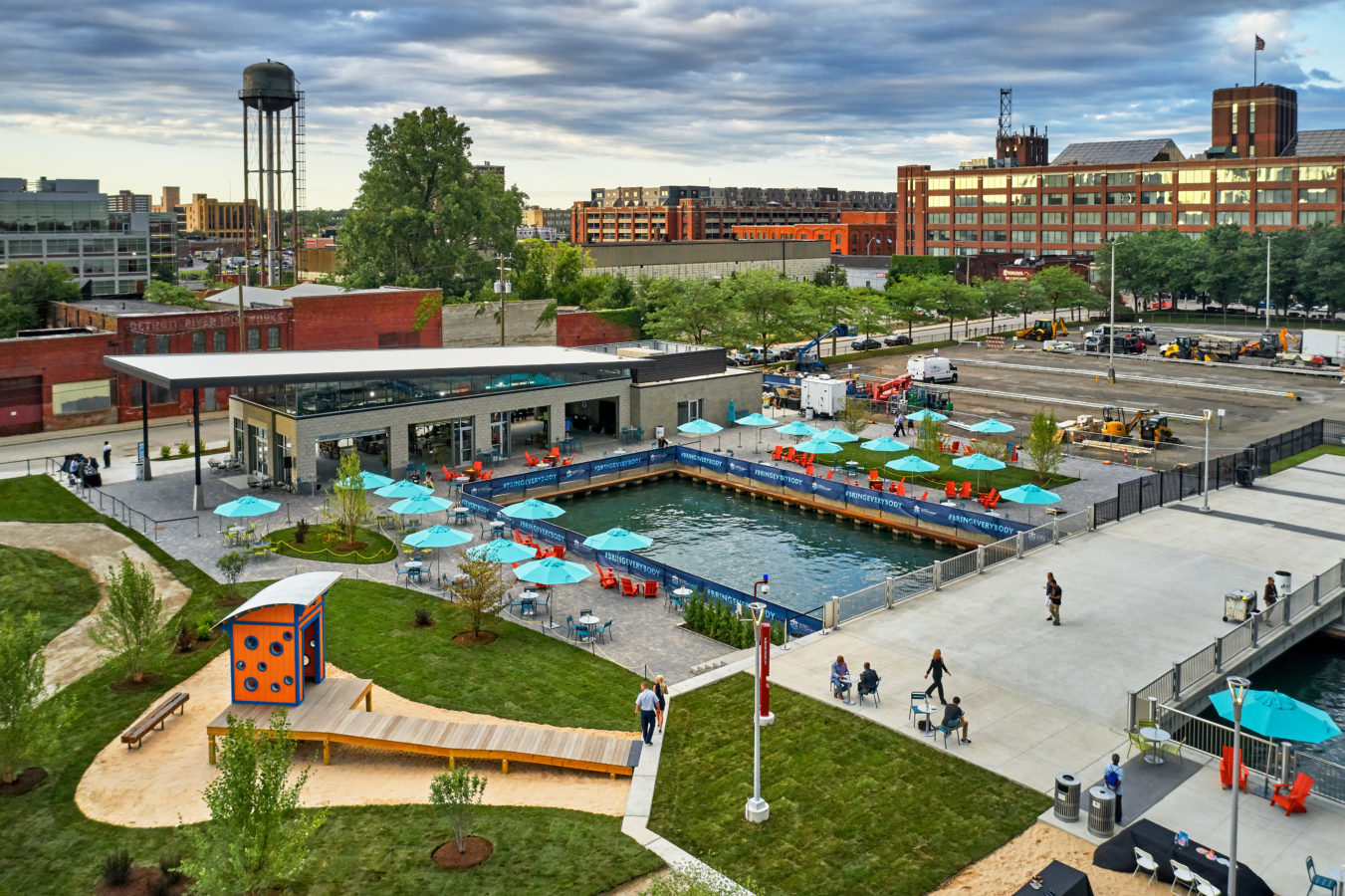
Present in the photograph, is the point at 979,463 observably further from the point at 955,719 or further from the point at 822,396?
the point at 955,719

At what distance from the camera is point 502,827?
20922 millimetres

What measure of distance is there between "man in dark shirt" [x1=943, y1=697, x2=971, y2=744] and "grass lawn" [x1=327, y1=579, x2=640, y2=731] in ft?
23.3

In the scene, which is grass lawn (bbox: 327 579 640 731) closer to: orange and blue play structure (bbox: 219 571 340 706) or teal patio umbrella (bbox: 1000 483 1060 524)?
orange and blue play structure (bbox: 219 571 340 706)

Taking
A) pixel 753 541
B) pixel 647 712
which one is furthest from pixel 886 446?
pixel 647 712

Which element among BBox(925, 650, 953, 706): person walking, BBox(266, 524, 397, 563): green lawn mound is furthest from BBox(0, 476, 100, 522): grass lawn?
BBox(925, 650, 953, 706): person walking

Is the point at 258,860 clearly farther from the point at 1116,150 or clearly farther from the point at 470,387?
the point at 1116,150

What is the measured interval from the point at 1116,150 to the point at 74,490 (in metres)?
163

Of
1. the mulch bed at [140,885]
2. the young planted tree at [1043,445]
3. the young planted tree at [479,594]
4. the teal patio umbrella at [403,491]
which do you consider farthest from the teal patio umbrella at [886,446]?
the mulch bed at [140,885]

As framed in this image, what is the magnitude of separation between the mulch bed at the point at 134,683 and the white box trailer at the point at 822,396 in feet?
140

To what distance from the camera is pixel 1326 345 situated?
85188 mm

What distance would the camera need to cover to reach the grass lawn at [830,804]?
19.5 metres

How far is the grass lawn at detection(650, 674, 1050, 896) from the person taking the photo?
19.5 meters

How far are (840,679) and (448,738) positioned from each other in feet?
30.2

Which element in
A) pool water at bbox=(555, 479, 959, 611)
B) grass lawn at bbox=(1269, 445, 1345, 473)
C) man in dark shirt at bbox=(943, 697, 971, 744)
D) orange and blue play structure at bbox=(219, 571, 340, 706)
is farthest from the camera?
grass lawn at bbox=(1269, 445, 1345, 473)
